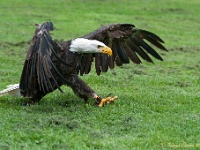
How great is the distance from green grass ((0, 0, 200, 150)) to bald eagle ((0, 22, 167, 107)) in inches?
10.8

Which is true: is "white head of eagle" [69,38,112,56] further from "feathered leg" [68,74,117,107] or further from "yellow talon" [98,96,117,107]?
"yellow talon" [98,96,117,107]

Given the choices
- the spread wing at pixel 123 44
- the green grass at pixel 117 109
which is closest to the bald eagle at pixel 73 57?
the spread wing at pixel 123 44

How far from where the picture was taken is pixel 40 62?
23.4 feet

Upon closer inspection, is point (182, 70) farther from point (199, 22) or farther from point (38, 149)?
point (199, 22)

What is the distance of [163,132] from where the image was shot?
664cm

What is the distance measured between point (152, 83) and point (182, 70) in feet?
6.44

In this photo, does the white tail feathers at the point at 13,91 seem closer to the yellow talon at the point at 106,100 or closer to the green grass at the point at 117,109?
the green grass at the point at 117,109

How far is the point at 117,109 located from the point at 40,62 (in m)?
1.40

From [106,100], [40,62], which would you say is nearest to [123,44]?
[106,100]

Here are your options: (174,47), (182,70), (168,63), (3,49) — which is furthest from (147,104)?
(174,47)

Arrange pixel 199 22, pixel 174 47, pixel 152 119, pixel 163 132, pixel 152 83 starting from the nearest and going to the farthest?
pixel 163 132 → pixel 152 119 → pixel 152 83 → pixel 174 47 → pixel 199 22

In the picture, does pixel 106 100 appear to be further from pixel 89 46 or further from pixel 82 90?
pixel 89 46

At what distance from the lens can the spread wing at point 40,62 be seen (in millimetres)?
7117

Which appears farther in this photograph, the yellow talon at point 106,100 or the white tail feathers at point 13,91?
the white tail feathers at point 13,91
